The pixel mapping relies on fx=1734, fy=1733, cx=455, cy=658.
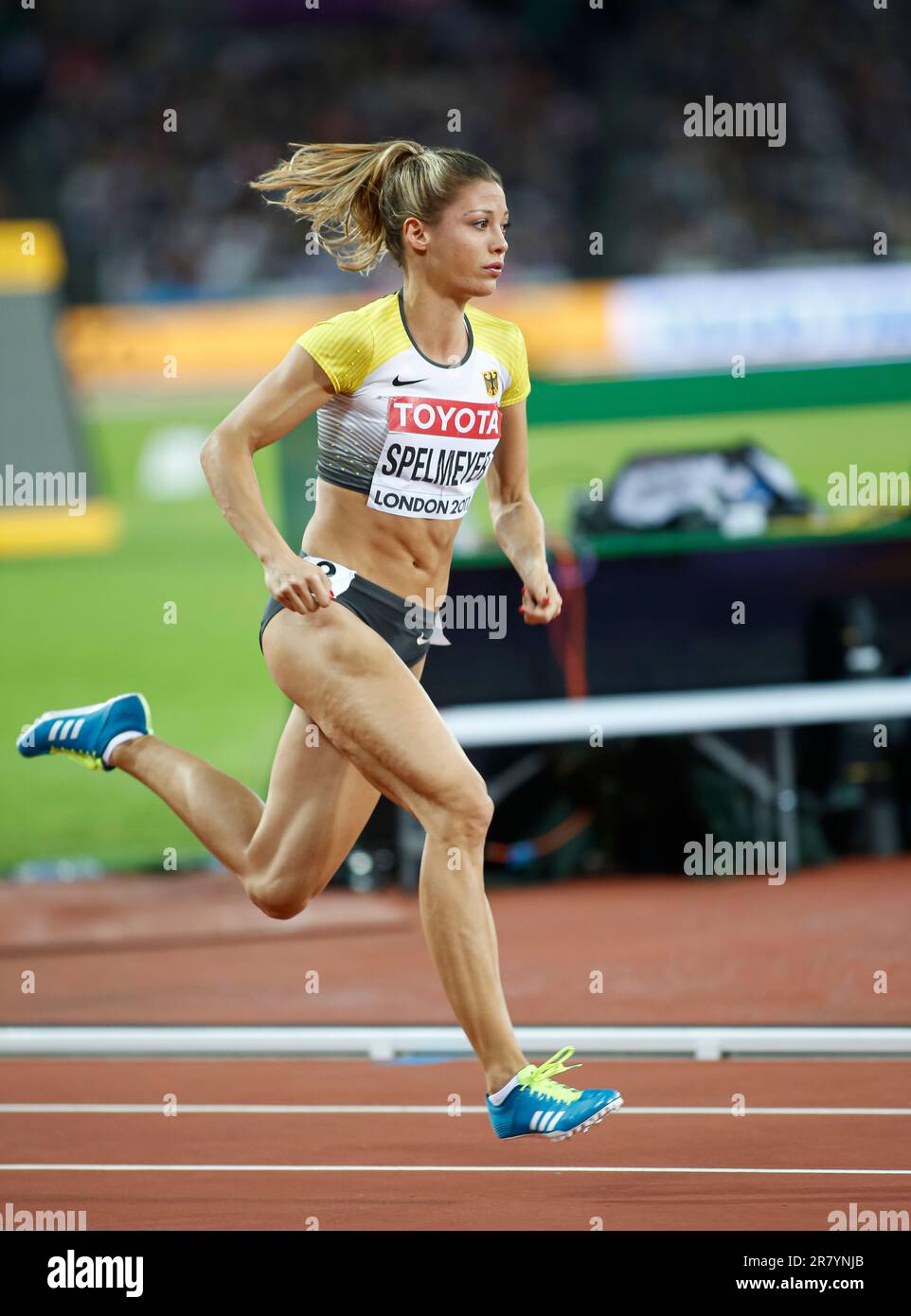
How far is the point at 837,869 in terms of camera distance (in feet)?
30.7

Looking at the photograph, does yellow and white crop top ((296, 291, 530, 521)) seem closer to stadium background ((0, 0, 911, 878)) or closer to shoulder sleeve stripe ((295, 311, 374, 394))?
shoulder sleeve stripe ((295, 311, 374, 394))

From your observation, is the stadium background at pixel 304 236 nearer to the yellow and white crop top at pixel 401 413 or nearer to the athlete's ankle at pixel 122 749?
the athlete's ankle at pixel 122 749

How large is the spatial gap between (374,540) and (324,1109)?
2.06 m

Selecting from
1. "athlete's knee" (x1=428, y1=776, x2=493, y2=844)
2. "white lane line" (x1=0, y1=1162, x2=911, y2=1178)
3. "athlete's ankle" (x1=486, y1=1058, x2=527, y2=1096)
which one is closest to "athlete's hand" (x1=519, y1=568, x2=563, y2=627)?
"athlete's knee" (x1=428, y1=776, x2=493, y2=844)

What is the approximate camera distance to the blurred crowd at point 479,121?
73.5 feet

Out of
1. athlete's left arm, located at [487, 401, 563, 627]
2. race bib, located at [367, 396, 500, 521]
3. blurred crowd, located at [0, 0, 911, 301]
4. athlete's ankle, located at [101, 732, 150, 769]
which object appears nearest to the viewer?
race bib, located at [367, 396, 500, 521]

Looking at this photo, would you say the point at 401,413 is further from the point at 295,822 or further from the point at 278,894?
the point at 278,894

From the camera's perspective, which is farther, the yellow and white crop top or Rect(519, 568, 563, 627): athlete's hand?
Rect(519, 568, 563, 627): athlete's hand

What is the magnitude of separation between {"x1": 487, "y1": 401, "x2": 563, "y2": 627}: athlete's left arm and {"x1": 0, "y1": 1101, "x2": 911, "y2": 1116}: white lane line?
5.58 feet

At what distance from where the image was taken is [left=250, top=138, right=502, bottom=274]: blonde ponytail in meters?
4.00

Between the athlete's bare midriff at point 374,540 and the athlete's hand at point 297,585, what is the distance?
1.09ft

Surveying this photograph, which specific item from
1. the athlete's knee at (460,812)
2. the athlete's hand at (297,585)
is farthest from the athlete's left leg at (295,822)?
the athlete's hand at (297,585)

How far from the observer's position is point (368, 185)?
4137 mm
